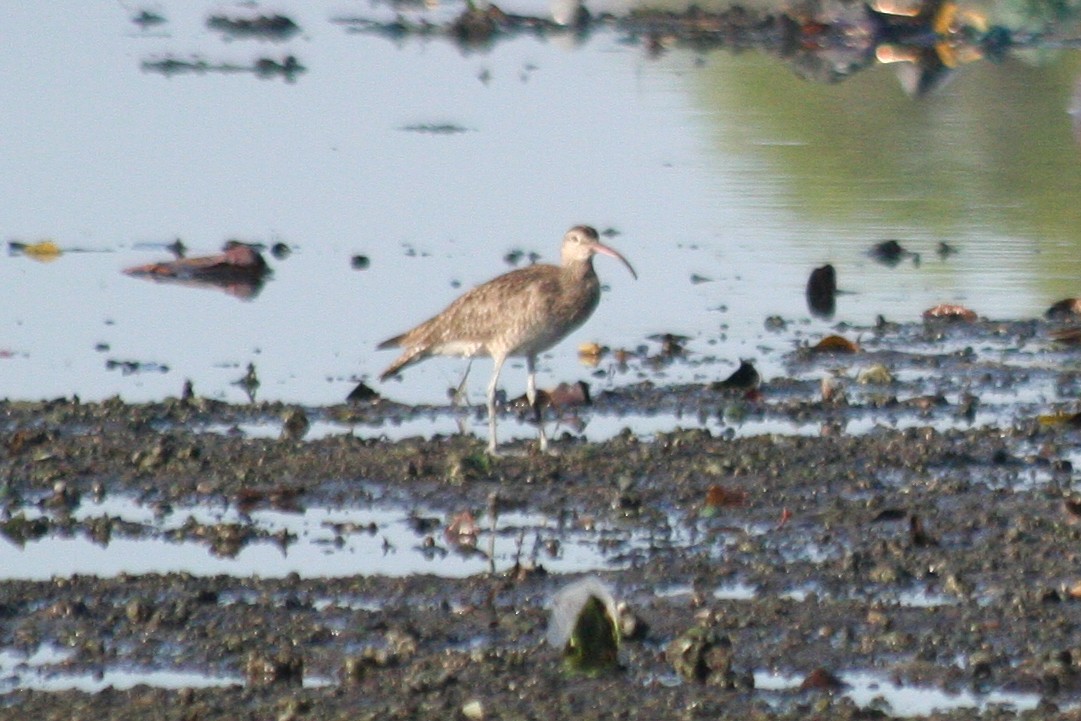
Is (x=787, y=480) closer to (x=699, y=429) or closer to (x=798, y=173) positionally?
(x=699, y=429)

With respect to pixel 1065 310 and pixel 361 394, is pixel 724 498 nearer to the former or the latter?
pixel 361 394

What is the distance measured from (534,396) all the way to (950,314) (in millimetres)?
2919

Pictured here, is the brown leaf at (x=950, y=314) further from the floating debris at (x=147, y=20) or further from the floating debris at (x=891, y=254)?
the floating debris at (x=147, y=20)

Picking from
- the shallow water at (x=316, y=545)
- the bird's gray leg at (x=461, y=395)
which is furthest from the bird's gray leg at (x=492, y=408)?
the shallow water at (x=316, y=545)

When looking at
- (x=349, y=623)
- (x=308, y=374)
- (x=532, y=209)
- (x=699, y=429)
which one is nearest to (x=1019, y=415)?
(x=699, y=429)

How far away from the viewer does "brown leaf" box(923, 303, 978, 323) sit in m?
12.4

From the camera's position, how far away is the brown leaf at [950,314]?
40.8ft

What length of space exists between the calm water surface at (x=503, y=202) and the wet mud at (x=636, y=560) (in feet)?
3.37

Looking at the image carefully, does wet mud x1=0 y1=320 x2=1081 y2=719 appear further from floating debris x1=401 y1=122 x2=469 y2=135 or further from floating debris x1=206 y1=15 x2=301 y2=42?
floating debris x1=206 y1=15 x2=301 y2=42

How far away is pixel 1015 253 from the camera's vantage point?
1490 centimetres

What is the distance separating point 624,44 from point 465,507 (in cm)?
1845

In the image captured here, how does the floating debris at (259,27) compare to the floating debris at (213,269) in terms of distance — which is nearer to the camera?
the floating debris at (213,269)

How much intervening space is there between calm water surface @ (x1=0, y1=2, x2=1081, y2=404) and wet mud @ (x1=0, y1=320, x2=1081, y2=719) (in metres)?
1.03

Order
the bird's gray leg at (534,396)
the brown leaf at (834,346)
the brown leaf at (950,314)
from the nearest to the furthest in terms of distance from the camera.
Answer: the bird's gray leg at (534,396)
the brown leaf at (834,346)
the brown leaf at (950,314)
